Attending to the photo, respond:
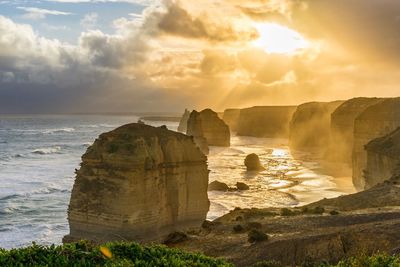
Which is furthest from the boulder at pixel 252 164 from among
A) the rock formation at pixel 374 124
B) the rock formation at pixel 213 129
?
the rock formation at pixel 213 129

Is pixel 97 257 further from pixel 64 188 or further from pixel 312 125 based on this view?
pixel 312 125

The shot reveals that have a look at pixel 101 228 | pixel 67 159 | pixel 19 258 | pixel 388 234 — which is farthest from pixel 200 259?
pixel 67 159

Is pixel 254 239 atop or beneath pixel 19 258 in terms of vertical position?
beneath

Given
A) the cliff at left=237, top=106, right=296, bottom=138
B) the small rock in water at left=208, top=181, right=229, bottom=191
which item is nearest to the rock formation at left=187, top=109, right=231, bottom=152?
the small rock in water at left=208, top=181, right=229, bottom=191

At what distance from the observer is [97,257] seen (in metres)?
12.8

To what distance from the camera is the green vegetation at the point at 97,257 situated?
12328 mm

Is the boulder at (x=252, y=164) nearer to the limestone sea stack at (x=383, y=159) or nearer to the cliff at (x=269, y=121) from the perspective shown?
the limestone sea stack at (x=383, y=159)

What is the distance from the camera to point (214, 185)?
55.3 m

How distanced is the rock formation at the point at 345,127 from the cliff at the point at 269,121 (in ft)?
300

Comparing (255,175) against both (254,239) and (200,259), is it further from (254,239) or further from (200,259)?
(200,259)

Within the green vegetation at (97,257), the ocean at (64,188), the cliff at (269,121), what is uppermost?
the cliff at (269,121)

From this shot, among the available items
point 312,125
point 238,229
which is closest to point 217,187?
point 238,229

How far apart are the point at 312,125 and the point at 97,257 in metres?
109

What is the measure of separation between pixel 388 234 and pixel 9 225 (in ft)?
99.0
